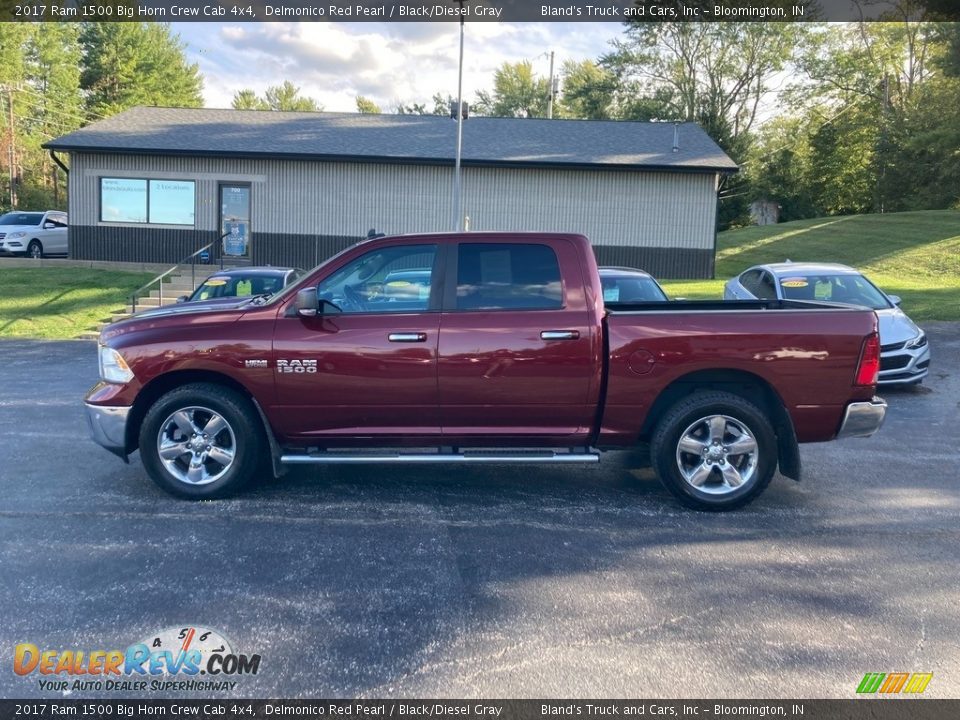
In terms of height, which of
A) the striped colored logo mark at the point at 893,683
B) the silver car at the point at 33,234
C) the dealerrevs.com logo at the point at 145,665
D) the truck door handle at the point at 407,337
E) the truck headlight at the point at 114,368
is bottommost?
the dealerrevs.com logo at the point at 145,665

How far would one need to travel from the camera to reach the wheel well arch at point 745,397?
20.3 ft

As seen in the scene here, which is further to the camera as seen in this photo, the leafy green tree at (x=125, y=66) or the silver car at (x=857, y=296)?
the leafy green tree at (x=125, y=66)

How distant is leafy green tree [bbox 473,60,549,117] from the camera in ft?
234

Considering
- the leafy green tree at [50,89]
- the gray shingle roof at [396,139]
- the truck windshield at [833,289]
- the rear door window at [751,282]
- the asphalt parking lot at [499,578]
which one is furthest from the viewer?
the leafy green tree at [50,89]

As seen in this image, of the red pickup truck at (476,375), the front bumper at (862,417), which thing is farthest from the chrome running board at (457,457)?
the front bumper at (862,417)

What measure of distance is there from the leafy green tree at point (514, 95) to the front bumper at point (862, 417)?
66.9m

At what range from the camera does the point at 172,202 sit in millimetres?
24766

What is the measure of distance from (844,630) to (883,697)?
0.61m

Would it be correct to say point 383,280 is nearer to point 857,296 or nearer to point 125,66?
point 857,296

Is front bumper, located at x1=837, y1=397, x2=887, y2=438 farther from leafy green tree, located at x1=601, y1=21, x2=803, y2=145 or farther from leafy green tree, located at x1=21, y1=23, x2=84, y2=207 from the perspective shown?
leafy green tree, located at x1=21, y1=23, x2=84, y2=207

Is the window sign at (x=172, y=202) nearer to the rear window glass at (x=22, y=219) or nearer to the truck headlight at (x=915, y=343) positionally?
the rear window glass at (x=22, y=219)

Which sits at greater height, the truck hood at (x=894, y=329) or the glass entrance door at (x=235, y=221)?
the glass entrance door at (x=235, y=221)

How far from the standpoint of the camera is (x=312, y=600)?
4582mm

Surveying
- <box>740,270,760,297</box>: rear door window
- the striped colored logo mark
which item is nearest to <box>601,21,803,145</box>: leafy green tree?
<box>740,270,760,297</box>: rear door window
